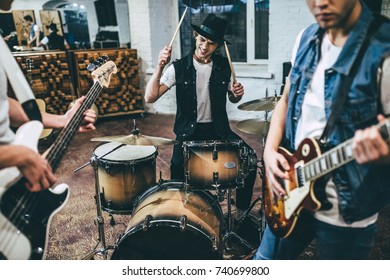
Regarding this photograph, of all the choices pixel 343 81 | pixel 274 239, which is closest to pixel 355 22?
pixel 343 81

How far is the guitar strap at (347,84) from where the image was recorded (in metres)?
1.17

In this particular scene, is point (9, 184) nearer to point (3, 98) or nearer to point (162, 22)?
point (3, 98)

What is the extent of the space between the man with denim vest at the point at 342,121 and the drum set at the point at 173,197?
0.62m

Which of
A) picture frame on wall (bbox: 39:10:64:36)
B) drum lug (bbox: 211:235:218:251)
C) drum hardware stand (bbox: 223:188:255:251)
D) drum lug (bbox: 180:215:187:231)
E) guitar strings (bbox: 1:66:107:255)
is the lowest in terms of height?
drum hardware stand (bbox: 223:188:255:251)

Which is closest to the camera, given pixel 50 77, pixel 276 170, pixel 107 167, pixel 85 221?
pixel 276 170

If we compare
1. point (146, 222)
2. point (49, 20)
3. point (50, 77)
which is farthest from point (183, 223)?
point (49, 20)

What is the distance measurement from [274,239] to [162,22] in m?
4.89

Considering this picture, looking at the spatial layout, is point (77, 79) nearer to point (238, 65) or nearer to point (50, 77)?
point (50, 77)

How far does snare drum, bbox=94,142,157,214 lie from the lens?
7.91 feet

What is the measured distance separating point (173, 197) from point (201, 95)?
0.99 m

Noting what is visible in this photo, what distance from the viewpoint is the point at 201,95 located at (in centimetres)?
276

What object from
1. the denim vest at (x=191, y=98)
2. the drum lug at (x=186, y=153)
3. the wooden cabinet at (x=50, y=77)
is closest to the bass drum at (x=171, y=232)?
the drum lug at (x=186, y=153)

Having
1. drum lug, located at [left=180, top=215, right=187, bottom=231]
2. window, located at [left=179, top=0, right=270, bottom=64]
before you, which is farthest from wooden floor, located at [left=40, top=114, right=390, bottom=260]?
window, located at [left=179, top=0, right=270, bottom=64]

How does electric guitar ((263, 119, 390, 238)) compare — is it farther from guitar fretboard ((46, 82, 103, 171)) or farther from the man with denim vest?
guitar fretboard ((46, 82, 103, 171))
